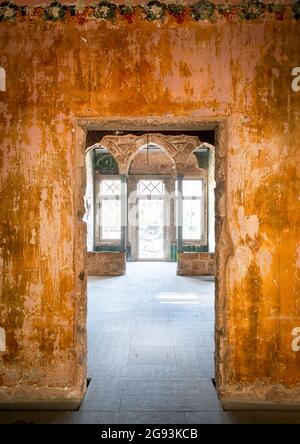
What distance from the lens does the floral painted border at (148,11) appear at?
8.64 feet

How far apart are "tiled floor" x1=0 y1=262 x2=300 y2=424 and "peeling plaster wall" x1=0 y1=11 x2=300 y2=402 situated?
22 centimetres

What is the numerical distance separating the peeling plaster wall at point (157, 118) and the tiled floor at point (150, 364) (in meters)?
0.22

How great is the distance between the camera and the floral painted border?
263 centimetres

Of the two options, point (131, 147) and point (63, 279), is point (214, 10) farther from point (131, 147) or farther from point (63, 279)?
point (131, 147)

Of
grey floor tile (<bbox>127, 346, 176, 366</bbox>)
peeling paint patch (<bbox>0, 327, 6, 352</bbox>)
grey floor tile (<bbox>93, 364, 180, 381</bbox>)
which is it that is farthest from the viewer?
grey floor tile (<bbox>127, 346, 176, 366</bbox>)

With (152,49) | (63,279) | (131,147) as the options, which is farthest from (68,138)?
(131,147)

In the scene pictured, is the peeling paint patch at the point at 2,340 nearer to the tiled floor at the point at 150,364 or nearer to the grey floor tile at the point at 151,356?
the tiled floor at the point at 150,364

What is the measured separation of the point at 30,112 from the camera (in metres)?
2.68

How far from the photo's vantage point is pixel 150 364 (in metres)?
3.39

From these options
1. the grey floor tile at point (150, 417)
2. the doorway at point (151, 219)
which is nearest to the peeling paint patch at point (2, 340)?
the grey floor tile at point (150, 417)

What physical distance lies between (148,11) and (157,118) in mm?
818

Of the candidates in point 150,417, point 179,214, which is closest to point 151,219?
point 179,214

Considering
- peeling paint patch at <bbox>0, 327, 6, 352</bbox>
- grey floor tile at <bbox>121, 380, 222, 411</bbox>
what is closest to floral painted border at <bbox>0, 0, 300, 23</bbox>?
peeling paint patch at <bbox>0, 327, 6, 352</bbox>

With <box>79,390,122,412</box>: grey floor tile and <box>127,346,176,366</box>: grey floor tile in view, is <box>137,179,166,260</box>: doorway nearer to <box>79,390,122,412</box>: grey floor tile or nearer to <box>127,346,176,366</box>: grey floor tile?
<box>127,346,176,366</box>: grey floor tile
